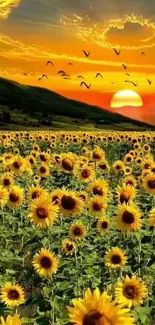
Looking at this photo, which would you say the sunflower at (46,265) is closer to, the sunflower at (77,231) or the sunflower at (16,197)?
the sunflower at (77,231)

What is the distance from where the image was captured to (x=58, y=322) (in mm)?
6812

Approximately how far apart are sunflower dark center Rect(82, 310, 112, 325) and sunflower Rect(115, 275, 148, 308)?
2.57m

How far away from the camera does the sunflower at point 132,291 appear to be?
6587 millimetres

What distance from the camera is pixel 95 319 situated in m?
3.95

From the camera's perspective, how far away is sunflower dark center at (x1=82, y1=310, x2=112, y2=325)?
155 inches

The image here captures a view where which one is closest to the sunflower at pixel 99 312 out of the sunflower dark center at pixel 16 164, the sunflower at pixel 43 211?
the sunflower at pixel 43 211

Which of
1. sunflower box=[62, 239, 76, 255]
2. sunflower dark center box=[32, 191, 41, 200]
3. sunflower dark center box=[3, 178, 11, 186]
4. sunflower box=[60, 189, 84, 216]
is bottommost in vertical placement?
sunflower box=[62, 239, 76, 255]

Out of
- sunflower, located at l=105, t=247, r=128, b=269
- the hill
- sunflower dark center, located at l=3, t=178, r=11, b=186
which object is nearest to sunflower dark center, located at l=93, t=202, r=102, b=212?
sunflower, located at l=105, t=247, r=128, b=269

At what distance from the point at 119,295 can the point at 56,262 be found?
4.42 feet

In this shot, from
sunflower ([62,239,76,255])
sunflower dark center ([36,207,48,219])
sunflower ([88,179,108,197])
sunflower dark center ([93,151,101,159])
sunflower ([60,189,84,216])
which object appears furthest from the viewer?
sunflower dark center ([93,151,101,159])

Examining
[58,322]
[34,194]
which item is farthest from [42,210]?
[58,322]

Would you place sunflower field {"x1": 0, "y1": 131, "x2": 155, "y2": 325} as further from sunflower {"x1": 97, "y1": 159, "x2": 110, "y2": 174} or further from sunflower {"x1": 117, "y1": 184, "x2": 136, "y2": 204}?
sunflower {"x1": 97, "y1": 159, "x2": 110, "y2": 174}

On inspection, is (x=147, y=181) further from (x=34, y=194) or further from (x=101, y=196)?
(x=34, y=194)

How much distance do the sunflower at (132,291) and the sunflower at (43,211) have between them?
258cm
